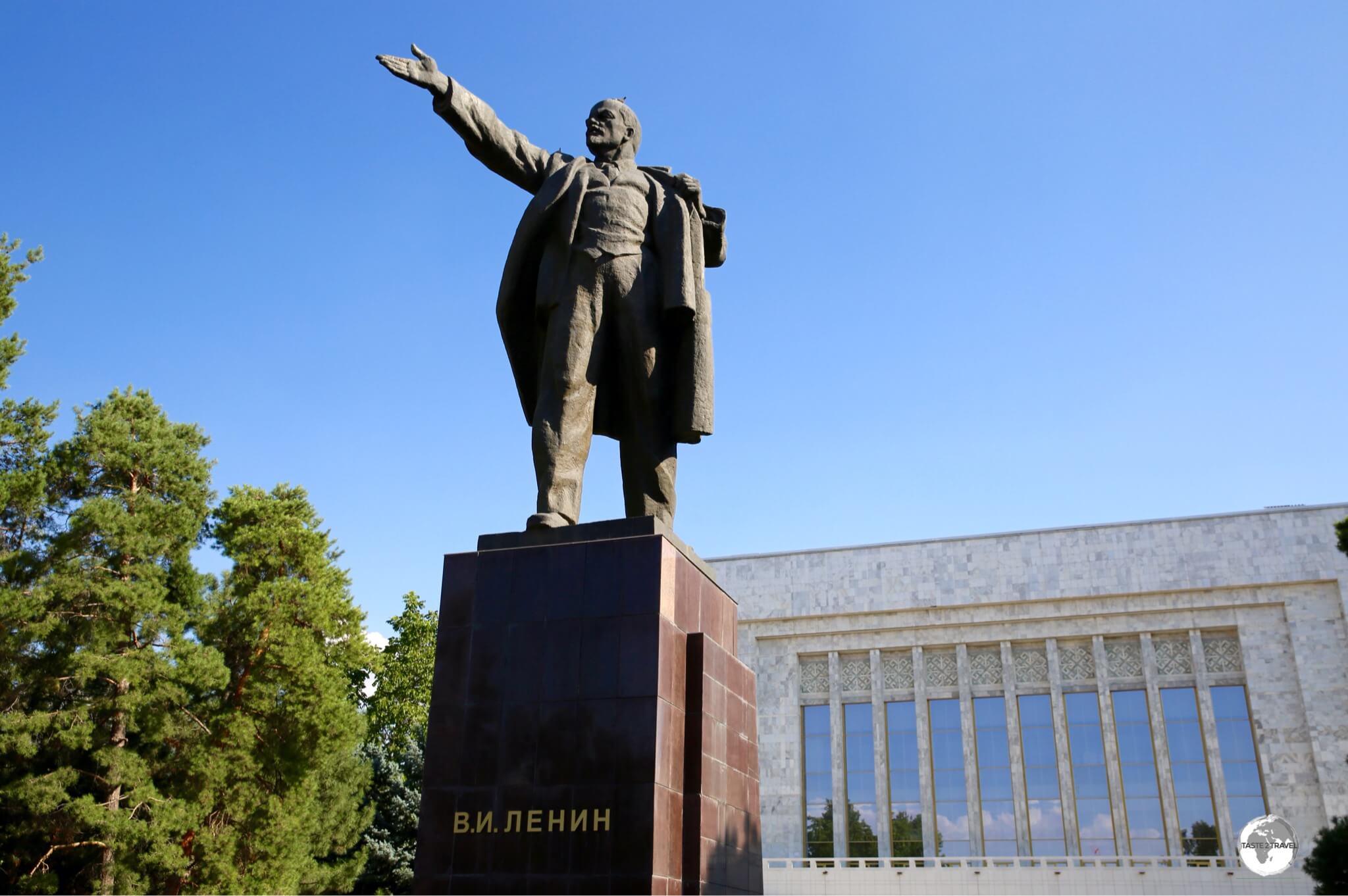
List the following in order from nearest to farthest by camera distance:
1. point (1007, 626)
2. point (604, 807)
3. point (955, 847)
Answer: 1. point (604, 807)
2. point (955, 847)
3. point (1007, 626)

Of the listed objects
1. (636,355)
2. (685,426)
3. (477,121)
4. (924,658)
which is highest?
(924,658)

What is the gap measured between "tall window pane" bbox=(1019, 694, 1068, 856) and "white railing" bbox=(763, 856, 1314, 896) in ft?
4.93

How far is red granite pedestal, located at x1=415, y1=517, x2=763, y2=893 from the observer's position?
450cm

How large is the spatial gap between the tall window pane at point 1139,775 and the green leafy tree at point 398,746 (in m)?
18.7

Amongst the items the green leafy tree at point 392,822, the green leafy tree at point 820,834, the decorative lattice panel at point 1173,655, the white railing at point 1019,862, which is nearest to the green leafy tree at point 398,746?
the green leafy tree at point 392,822

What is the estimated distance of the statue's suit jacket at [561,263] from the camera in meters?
5.79

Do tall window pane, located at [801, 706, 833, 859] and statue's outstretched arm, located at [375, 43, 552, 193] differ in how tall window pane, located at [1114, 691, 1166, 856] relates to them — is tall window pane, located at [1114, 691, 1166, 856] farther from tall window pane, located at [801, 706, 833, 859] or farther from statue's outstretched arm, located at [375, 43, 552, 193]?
statue's outstretched arm, located at [375, 43, 552, 193]

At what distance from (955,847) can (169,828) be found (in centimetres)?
2074

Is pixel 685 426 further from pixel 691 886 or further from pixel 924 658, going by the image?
pixel 924 658

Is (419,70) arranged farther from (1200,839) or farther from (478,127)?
(1200,839)

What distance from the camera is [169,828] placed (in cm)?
1777

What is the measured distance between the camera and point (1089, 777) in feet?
97.5

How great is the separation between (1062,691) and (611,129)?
28652 millimetres

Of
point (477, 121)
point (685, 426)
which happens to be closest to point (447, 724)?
point (685, 426)
